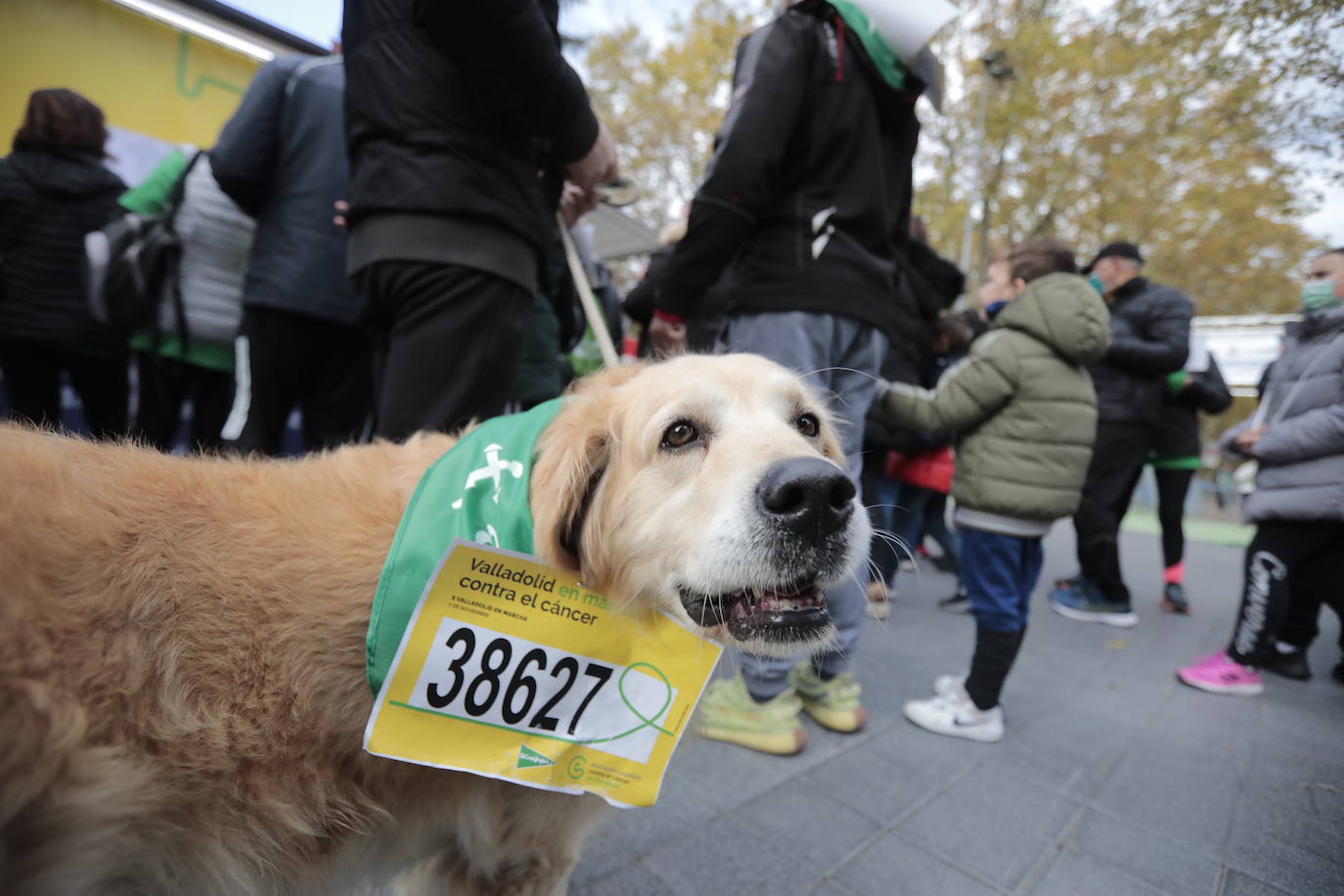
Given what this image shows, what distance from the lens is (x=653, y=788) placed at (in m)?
1.48

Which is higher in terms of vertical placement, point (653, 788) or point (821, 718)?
point (653, 788)

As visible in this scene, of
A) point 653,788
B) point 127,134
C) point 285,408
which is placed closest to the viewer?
point 653,788

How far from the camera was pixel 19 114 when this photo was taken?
17.9ft

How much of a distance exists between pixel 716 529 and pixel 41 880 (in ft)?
3.99

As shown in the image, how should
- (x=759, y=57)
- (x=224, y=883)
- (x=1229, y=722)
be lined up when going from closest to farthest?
(x=224, y=883) < (x=759, y=57) < (x=1229, y=722)

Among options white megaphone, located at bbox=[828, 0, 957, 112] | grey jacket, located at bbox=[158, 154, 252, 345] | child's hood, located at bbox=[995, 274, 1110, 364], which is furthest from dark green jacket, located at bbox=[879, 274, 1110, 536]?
grey jacket, located at bbox=[158, 154, 252, 345]

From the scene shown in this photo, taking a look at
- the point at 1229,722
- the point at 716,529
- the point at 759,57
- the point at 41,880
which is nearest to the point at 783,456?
the point at 716,529

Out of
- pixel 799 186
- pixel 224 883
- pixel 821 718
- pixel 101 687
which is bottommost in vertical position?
pixel 821 718

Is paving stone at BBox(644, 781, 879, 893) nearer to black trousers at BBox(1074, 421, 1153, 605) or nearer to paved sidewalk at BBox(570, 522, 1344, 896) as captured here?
paved sidewalk at BBox(570, 522, 1344, 896)

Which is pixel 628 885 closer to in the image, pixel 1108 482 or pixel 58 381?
pixel 58 381

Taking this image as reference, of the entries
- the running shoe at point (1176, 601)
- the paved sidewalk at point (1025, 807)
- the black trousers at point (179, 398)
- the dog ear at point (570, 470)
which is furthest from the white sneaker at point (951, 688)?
the black trousers at point (179, 398)

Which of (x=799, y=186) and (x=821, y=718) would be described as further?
(x=821, y=718)

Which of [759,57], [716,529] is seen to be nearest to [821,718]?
[716,529]

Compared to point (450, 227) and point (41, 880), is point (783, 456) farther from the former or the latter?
point (41, 880)
